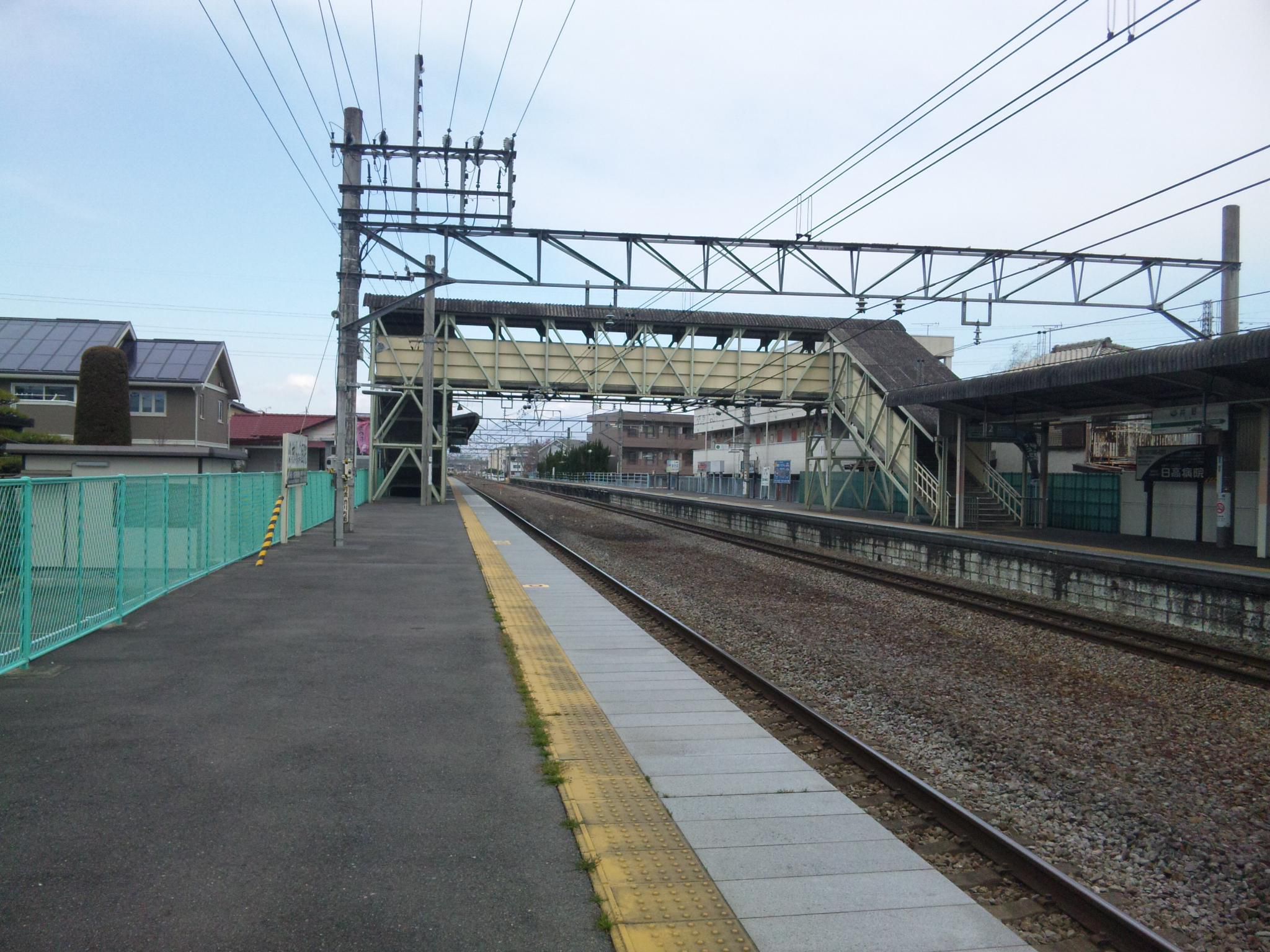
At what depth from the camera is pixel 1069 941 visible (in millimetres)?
3828

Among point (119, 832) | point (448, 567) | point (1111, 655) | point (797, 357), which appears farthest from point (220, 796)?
point (797, 357)

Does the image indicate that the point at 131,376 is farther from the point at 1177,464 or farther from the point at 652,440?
the point at 652,440

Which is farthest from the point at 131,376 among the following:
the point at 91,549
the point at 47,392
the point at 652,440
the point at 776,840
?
the point at 652,440

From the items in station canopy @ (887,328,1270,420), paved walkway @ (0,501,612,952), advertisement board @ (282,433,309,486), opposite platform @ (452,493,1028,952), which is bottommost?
opposite platform @ (452,493,1028,952)

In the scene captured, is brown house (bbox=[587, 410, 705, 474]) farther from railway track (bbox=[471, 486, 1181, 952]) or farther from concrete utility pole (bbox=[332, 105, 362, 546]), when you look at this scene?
railway track (bbox=[471, 486, 1181, 952])

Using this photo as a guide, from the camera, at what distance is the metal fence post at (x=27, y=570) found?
7.19m

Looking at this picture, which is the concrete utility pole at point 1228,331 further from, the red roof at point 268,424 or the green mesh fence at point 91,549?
the red roof at point 268,424

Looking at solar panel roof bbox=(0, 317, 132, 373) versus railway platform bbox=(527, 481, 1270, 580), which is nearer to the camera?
railway platform bbox=(527, 481, 1270, 580)

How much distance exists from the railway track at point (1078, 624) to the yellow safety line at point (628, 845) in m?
6.83

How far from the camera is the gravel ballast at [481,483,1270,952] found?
4.66 meters

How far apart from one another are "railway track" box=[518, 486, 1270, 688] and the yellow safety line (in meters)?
6.83

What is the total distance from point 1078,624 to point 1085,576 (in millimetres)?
2592

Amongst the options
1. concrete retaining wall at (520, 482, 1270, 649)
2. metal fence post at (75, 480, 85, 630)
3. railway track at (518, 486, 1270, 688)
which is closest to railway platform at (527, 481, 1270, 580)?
concrete retaining wall at (520, 482, 1270, 649)

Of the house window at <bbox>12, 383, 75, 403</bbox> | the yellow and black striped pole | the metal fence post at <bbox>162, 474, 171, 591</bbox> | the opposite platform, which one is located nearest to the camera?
the opposite platform
